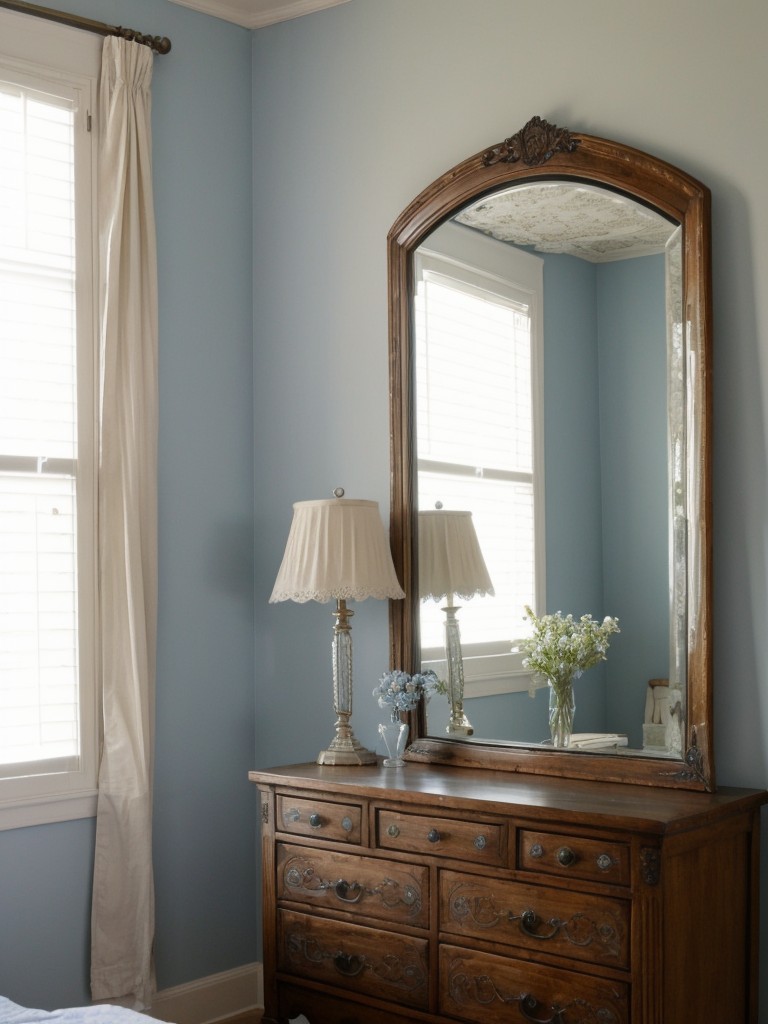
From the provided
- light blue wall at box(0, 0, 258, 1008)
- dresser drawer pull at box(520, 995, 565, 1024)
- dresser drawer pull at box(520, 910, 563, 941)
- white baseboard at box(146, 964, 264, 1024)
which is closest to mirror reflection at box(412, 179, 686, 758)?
dresser drawer pull at box(520, 910, 563, 941)

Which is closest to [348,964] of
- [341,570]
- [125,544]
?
[341,570]

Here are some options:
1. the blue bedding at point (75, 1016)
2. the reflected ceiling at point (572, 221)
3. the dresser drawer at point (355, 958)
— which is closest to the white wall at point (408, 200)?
the reflected ceiling at point (572, 221)

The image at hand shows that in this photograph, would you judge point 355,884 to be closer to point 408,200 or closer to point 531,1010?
point 531,1010

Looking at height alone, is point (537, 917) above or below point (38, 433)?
below

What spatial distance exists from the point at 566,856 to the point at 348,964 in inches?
31.1

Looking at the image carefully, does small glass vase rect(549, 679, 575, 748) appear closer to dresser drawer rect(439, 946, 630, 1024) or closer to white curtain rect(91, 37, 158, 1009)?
dresser drawer rect(439, 946, 630, 1024)

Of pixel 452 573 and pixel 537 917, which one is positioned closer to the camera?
pixel 537 917

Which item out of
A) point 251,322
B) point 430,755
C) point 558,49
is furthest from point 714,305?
point 251,322

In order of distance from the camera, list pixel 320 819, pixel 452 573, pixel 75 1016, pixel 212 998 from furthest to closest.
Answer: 1. pixel 212 998
2. pixel 452 573
3. pixel 320 819
4. pixel 75 1016

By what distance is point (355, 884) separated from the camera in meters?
2.99

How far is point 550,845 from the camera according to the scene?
8.48 ft

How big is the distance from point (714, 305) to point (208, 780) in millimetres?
2149

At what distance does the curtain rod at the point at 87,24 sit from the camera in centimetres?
329

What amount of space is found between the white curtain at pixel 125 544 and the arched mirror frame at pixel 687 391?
744 mm
